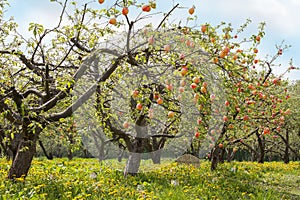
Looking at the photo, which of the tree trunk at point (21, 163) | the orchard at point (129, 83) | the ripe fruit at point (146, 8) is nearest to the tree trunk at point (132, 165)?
the orchard at point (129, 83)

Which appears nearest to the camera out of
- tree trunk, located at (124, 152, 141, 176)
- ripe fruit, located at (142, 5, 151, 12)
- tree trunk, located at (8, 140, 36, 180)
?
ripe fruit, located at (142, 5, 151, 12)

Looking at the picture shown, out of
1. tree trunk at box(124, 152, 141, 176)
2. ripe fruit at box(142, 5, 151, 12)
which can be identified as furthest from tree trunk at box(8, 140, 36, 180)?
ripe fruit at box(142, 5, 151, 12)

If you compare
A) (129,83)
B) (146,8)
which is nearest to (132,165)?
(129,83)

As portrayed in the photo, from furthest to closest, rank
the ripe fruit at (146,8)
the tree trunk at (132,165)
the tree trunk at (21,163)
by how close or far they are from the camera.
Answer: the tree trunk at (132,165) < the tree trunk at (21,163) < the ripe fruit at (146,8)

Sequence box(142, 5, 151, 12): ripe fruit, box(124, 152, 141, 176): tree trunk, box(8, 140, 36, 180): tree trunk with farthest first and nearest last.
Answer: box(124, 152, 141, 176): tree trunk, box(8, 140, 36, 180): tree trunk, box(142, 5, 151, 12): ripe fruit

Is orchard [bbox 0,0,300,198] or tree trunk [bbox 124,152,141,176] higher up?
orchard [bbox 0,0,300,198]

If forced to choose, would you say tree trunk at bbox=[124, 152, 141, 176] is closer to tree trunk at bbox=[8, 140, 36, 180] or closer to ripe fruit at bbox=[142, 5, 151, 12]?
tree trunk at bbox=[8, 140, 36, 180]

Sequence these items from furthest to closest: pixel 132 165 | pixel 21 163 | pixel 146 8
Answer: pixel 132 165 → pixel 21 163 → pixel 146 8

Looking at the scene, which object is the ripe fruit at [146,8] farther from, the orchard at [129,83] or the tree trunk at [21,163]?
the tree trunk at [21,163]

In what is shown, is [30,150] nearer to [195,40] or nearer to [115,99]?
[115,99]

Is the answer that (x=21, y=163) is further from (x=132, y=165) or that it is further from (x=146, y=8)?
(x=146, y=8)

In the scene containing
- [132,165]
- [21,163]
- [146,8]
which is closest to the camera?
[146,8]

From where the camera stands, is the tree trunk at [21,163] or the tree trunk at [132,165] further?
the tree trunk at [132,165]

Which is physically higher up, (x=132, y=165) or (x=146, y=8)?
(x=146, y=8)
